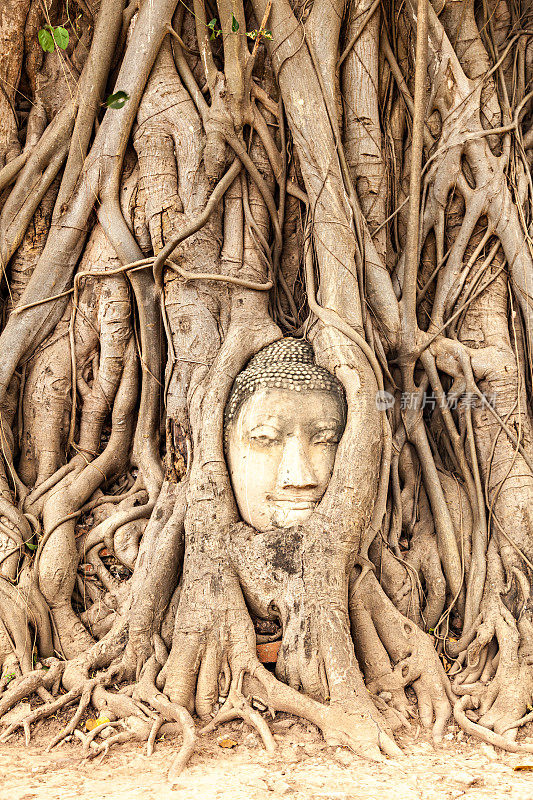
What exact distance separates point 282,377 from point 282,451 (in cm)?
34

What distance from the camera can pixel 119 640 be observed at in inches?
120

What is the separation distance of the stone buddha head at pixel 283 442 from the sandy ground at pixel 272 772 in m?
0.88

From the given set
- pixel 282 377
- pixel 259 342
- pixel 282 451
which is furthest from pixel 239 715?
pixel 259 342

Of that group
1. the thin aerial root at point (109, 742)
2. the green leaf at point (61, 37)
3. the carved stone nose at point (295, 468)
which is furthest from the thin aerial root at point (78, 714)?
the green leaf at point (61, 37)

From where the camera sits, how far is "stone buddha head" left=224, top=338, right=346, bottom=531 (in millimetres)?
2973

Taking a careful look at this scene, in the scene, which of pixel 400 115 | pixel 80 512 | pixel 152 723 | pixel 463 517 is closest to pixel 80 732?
pixel 152 723

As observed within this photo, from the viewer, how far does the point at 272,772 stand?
2332 mm

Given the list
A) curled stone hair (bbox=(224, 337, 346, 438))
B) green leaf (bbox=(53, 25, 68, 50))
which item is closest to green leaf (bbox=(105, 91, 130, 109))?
green leaf (bbox=(53, 25, 68, 50))

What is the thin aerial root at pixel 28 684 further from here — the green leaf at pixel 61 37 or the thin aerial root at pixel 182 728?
the green leaf at pixel 61 37

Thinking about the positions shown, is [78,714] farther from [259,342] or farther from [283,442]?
[259,342]

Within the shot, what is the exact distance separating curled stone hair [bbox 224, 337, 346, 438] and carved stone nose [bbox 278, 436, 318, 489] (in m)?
0.26

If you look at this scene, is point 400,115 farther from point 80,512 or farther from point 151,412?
point 80,512

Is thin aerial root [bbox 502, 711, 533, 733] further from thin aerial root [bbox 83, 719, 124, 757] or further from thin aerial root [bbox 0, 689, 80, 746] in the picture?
thin aerial root [bbox 0, 689, 80, 746]

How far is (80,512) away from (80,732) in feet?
3.72
